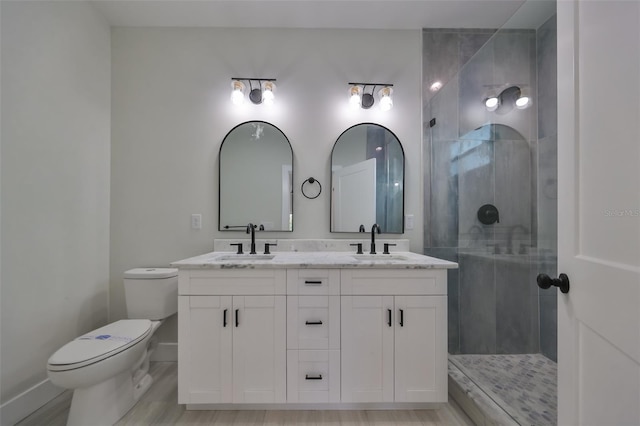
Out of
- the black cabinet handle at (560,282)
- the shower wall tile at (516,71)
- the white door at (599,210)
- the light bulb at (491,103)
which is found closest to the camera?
the white door at (599,210)

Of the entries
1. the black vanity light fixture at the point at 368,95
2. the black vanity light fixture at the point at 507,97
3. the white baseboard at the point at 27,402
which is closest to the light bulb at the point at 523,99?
the black vanity light fixture at the point at 507,97

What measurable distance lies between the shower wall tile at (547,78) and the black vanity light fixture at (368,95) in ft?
3.05

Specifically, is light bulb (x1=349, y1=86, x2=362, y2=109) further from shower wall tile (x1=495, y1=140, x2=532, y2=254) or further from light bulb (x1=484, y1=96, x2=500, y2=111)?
shower wall tile (x1=495, y1=140, x2=532, y2=254)

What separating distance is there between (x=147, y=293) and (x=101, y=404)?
2.01 ft

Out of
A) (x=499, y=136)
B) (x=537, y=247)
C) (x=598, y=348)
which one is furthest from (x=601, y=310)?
(x=499, y=136)

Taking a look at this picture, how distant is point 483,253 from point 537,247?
312mm

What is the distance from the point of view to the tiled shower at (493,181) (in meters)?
1.58

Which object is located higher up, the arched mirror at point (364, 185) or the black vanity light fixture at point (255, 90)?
the black vanity light fixture at point (255, 90)

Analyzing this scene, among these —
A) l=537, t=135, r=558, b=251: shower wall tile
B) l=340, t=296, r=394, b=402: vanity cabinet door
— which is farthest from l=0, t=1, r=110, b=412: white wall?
l=537, t=135, r=558, b=251: shower wall tile

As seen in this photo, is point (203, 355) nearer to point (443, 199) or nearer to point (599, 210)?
point (599, 210)

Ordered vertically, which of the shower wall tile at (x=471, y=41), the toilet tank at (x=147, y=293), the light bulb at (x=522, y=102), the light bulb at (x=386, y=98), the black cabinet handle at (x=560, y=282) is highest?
the shower wall tile at (x=471, y=41)

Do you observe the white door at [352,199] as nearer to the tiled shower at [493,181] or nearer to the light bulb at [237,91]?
the tiled shower at [493,181]

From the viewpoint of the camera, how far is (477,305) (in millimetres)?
1828

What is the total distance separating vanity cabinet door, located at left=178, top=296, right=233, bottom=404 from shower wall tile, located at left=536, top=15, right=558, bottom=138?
2.27 m
